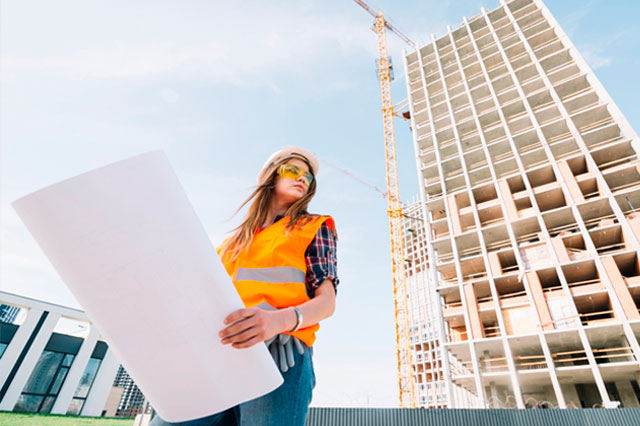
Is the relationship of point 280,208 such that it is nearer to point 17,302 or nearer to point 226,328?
point 226,328

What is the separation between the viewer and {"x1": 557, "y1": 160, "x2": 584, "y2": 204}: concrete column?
1916 cm

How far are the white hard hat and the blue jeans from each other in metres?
0.82

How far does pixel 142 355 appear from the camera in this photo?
710 mm

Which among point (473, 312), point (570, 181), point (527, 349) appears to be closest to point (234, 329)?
point (473, 312)

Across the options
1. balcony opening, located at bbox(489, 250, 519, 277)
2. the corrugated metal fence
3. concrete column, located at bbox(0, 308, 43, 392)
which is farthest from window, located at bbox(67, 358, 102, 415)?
balcony opening, located at bbox(489, 250, 519, 277)

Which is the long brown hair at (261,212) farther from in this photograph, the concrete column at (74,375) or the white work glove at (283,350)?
the concrete column at (74,375)

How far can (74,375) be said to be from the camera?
16828 mm

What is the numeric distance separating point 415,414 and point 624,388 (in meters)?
14.1

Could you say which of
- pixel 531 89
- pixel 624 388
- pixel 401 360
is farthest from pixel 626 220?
pixel 401 360

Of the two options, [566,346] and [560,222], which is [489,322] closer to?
[566,346]

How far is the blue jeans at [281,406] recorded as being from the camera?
912mm

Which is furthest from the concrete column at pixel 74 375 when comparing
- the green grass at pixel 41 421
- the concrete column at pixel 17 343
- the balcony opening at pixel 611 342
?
the balcony opening at pixel 611 342

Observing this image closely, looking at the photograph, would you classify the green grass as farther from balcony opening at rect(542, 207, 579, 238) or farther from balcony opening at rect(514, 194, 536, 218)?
balcony opening at rect(542, 207, 579, 238)

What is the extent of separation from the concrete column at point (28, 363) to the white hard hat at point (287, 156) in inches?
835
